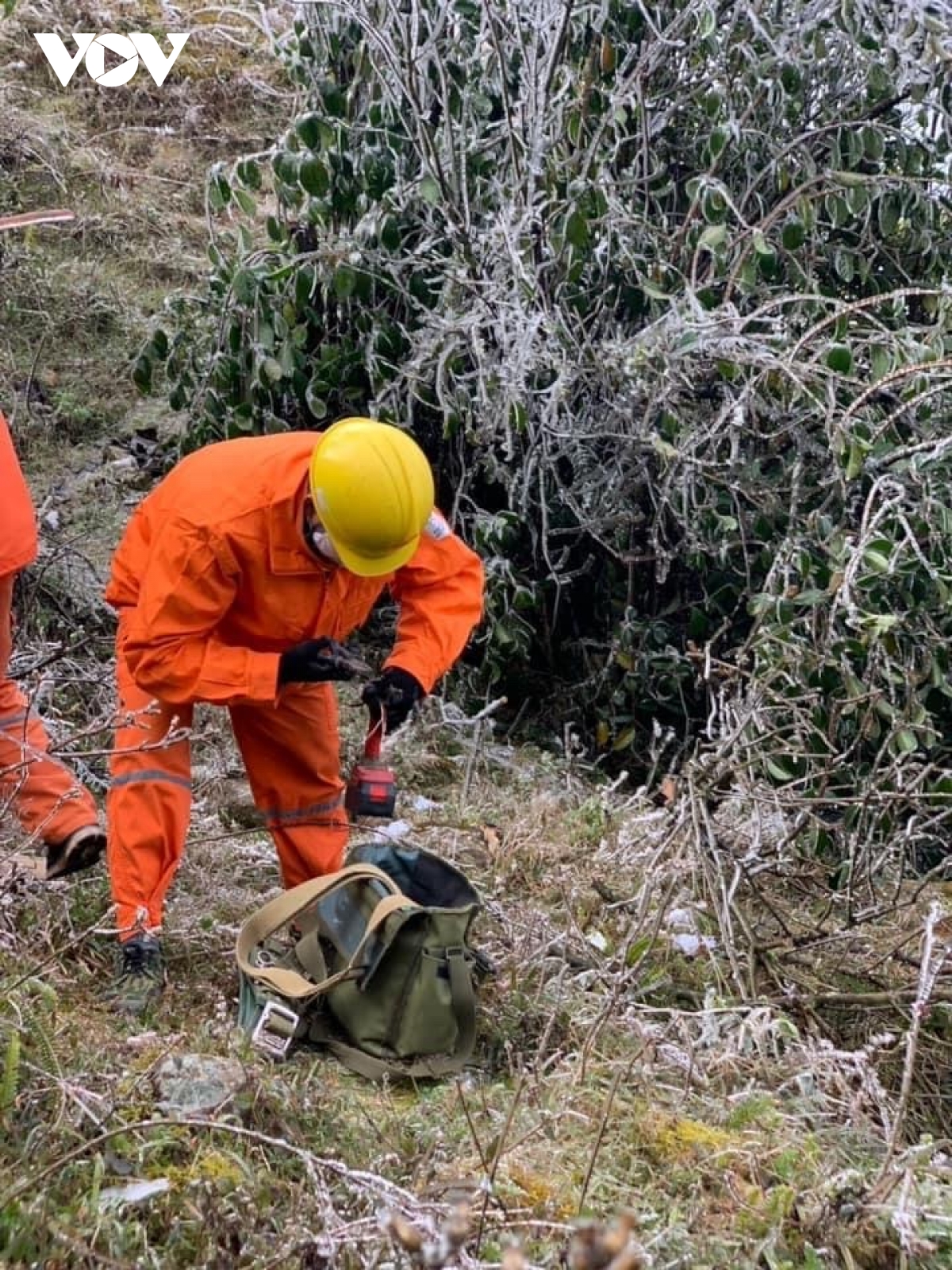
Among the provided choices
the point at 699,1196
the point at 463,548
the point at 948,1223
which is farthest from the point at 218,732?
the point at 948,1223

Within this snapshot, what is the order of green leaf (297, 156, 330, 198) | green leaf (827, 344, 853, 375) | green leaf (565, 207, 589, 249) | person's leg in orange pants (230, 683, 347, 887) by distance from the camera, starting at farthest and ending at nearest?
green leaf (297, 156, 330, 198) → green leaf (565, 207, 589, 249) → green leaf (827, 344, 853, 375) → person's leg in orange pants (230, 683, 347, 887)

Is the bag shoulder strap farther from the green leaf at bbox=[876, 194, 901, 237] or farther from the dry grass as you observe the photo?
the green leaf at bbox=[876, 194, 901, 237]

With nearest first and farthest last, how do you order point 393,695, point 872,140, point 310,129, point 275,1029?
point 275,1029
point 393,695
point 872,140
point 310,129

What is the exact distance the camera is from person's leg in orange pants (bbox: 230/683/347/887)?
376 centimetres

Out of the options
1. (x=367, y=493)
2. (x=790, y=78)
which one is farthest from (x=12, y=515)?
(x=790, y=78)

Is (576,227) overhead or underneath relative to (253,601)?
overhead

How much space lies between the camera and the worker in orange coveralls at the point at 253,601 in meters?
3.23

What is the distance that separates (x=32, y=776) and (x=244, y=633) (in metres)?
0.67

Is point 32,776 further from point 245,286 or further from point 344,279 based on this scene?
point 245,286

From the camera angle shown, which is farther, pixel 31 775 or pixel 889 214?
pixel 889 214

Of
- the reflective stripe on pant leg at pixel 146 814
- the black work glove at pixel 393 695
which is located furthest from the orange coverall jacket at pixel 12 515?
the black work glove at pixel 393 695

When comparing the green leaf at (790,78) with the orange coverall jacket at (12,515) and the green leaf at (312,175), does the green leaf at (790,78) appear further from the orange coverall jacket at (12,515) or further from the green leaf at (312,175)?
the orange coverall jacket at (12,515)

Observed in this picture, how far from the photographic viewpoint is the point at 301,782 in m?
3.81

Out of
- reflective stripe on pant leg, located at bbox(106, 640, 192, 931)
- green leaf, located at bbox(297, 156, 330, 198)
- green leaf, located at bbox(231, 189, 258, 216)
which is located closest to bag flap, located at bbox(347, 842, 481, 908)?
reflective stripe on pant leg, located at bbox(106, 640, 192, 931)
